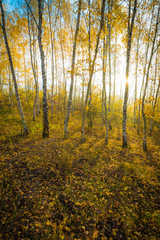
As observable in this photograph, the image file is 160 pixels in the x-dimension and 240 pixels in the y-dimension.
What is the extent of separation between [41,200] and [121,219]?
2498 mm

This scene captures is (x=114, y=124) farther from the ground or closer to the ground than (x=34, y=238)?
farther from the ground

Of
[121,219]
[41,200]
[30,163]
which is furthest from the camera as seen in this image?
[30,163]

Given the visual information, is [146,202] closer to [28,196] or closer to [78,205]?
[78,205]

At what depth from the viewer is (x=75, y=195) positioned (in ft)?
10.7

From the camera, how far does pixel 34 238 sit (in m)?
2.06

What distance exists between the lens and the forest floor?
2.31 metres

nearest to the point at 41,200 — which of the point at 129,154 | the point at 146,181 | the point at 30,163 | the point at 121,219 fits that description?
the point at 30,163

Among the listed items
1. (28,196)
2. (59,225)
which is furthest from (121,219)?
(28,196)

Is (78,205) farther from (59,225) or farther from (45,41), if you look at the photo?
(45,41)

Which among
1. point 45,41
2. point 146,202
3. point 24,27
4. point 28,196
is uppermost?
point 24,27

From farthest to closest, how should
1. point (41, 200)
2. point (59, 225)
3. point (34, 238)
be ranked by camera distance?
point (41, 200)
point (59, 225)
point (34, 238)

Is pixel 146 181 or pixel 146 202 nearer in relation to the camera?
pixel 146 202

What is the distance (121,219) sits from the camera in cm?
265

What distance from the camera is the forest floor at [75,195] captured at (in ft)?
7.59
